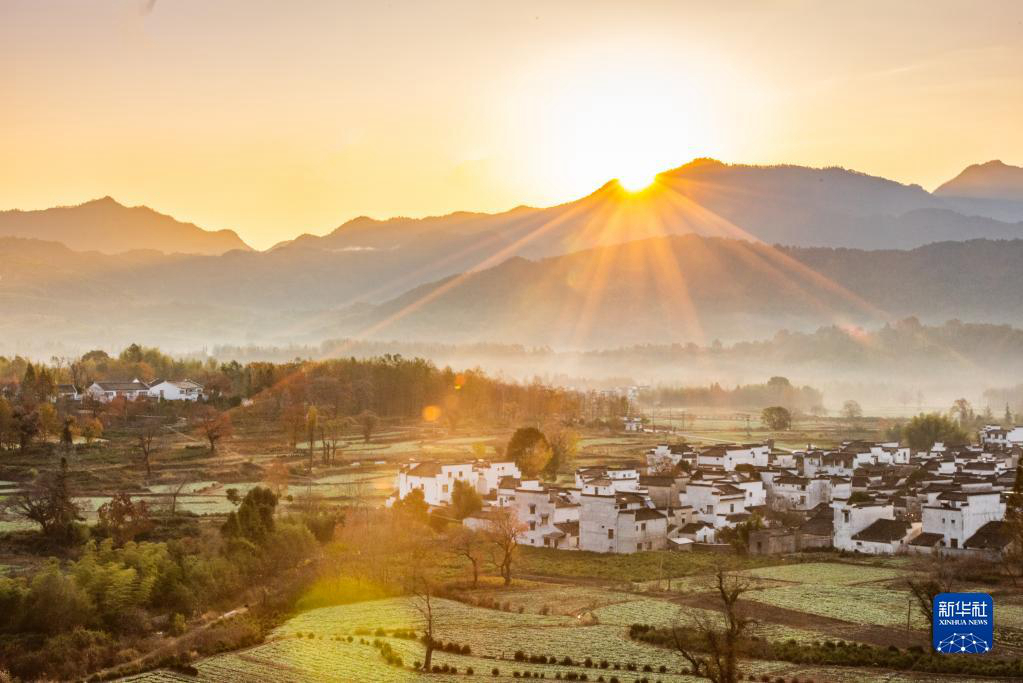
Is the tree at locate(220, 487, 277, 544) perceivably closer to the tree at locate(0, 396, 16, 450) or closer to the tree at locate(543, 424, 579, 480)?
the tree at locate(0, 396, 16, 450)

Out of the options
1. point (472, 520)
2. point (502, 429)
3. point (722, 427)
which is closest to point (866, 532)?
point (472, 520)

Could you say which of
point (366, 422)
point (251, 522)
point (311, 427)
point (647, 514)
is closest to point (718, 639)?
point (251, 522)

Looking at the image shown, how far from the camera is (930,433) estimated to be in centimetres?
7706

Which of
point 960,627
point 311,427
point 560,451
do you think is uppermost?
point 311,427

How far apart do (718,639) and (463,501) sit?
921 inches

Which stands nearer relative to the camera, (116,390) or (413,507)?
(413,507)

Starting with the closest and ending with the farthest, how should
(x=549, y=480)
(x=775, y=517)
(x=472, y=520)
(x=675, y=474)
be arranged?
1. (x=472, y=520)
2. (x=775, y=517)
3. (x=675, y=474)
4. (x=549, y=480)

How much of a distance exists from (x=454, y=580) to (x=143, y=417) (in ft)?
119

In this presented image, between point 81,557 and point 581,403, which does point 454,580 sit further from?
point 581,403

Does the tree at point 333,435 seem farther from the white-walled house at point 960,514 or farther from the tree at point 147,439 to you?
the white-walled house at point 960,514

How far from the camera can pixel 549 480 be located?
5791cm

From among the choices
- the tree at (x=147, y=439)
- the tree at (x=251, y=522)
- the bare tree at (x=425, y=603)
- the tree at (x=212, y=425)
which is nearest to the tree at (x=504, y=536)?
the bare tree at (x=425, y=603)

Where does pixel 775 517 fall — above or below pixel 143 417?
below

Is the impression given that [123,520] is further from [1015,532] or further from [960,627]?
[1015,532]
